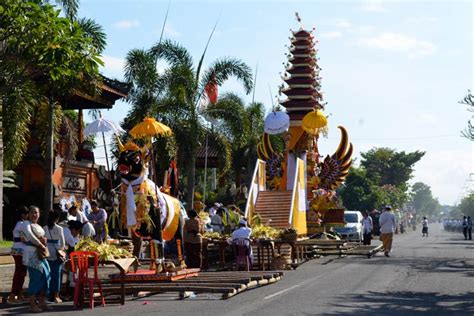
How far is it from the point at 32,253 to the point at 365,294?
6.41 meters

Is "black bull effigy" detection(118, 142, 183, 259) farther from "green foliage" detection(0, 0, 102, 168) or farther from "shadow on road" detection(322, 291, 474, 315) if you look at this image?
"shadow on road" detection(322, 291, 474, 315)

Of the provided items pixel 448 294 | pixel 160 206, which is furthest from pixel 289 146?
pixel 448 294

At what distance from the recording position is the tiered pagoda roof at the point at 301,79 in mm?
40344

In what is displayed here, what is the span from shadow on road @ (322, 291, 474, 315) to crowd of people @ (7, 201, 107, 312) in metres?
5.11

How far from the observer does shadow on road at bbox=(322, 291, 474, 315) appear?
43.2 feet

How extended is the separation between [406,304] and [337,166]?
2541 centimetres

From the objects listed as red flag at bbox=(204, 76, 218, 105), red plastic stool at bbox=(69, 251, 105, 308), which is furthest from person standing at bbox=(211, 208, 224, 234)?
red plastic stool at bbox=(69, 251, 105, 308)

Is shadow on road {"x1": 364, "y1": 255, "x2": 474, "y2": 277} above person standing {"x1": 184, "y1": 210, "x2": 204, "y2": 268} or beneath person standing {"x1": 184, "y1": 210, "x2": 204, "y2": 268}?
beneath

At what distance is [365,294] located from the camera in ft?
52.2

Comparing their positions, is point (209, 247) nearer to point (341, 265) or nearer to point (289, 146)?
point (341, 265)

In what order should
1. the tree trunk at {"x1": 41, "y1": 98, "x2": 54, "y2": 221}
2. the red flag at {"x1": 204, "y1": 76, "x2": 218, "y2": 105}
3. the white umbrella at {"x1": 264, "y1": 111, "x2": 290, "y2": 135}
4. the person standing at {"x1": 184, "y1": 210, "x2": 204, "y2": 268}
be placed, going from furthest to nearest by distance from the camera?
the red flag at {"x1": 204, "y1": 76, "x2": 218, "y2": 105} < the white umbrella at {"x1": 264, "y1": 111, "x2": 290, "y2": 135} < the tree trunk at {"x1": 41, "y1": 98, "x2": 54, "y2": 221} < the person standing at {"x1": 184, "y1": 210, "x2": 204, "y2": 268}

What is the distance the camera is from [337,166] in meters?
39.5

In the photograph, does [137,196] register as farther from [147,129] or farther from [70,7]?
[70,7]

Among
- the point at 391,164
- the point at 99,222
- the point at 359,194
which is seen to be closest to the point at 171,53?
the point at 99,222
